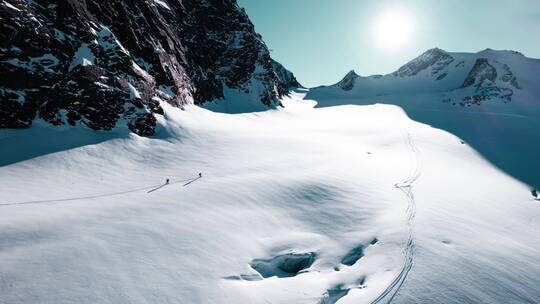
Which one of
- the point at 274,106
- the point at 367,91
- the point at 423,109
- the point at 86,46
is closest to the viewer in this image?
the point at 86,46

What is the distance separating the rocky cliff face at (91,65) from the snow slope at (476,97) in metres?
45.6

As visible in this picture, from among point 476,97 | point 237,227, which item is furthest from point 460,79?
point 237,227

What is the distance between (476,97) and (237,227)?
108 m

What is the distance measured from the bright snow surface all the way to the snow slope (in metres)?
24.7

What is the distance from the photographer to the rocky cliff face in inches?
1002

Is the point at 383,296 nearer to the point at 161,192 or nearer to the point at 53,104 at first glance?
the point at 161,192

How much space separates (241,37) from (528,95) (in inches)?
3677

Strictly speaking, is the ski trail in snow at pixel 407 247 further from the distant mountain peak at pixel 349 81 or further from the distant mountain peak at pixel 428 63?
the distant mountain peak at pixel 428 63

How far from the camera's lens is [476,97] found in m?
100

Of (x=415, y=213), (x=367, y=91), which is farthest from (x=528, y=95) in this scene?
(x=415, y=213)

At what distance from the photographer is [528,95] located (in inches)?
3962

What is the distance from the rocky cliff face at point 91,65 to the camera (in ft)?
83.5

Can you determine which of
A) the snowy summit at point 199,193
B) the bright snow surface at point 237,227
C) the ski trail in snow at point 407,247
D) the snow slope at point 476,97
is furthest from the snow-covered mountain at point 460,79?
the bright snow surface at point 237,227

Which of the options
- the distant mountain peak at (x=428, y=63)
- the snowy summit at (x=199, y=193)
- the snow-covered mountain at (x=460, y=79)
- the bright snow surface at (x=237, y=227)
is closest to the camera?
the bright snow surface at (x=237, y=227)
